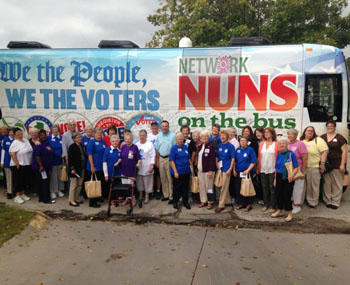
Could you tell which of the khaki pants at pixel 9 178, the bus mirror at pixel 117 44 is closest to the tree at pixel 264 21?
the bus mirror at pixel 117 44

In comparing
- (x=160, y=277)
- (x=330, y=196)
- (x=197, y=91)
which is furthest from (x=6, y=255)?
(x=330, y=196)

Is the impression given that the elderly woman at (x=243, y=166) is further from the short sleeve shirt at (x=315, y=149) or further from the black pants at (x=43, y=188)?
the black pants at (x=43, y=188)

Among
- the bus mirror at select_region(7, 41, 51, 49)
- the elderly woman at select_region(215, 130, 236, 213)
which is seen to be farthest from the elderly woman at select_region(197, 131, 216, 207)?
the bus mirror at select_region(7, 41, 51, 49)

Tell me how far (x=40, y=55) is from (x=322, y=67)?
680 cm

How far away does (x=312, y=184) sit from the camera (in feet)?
22.0

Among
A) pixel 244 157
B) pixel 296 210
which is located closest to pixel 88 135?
pixel 244 157

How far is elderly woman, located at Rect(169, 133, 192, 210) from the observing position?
260 inches

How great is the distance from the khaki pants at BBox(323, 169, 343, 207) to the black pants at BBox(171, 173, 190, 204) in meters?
3.05

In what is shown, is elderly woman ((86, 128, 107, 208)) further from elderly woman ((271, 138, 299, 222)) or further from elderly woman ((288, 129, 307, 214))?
elderly woman ((288, 129, 307, 214))

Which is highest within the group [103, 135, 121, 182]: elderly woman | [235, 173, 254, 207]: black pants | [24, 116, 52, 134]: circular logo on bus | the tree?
the tree

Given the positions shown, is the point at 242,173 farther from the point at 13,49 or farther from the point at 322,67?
the point at 13,49

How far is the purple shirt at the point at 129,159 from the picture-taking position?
6.65 m

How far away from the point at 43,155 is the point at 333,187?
6511 millimetres

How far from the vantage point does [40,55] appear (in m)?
7.90
